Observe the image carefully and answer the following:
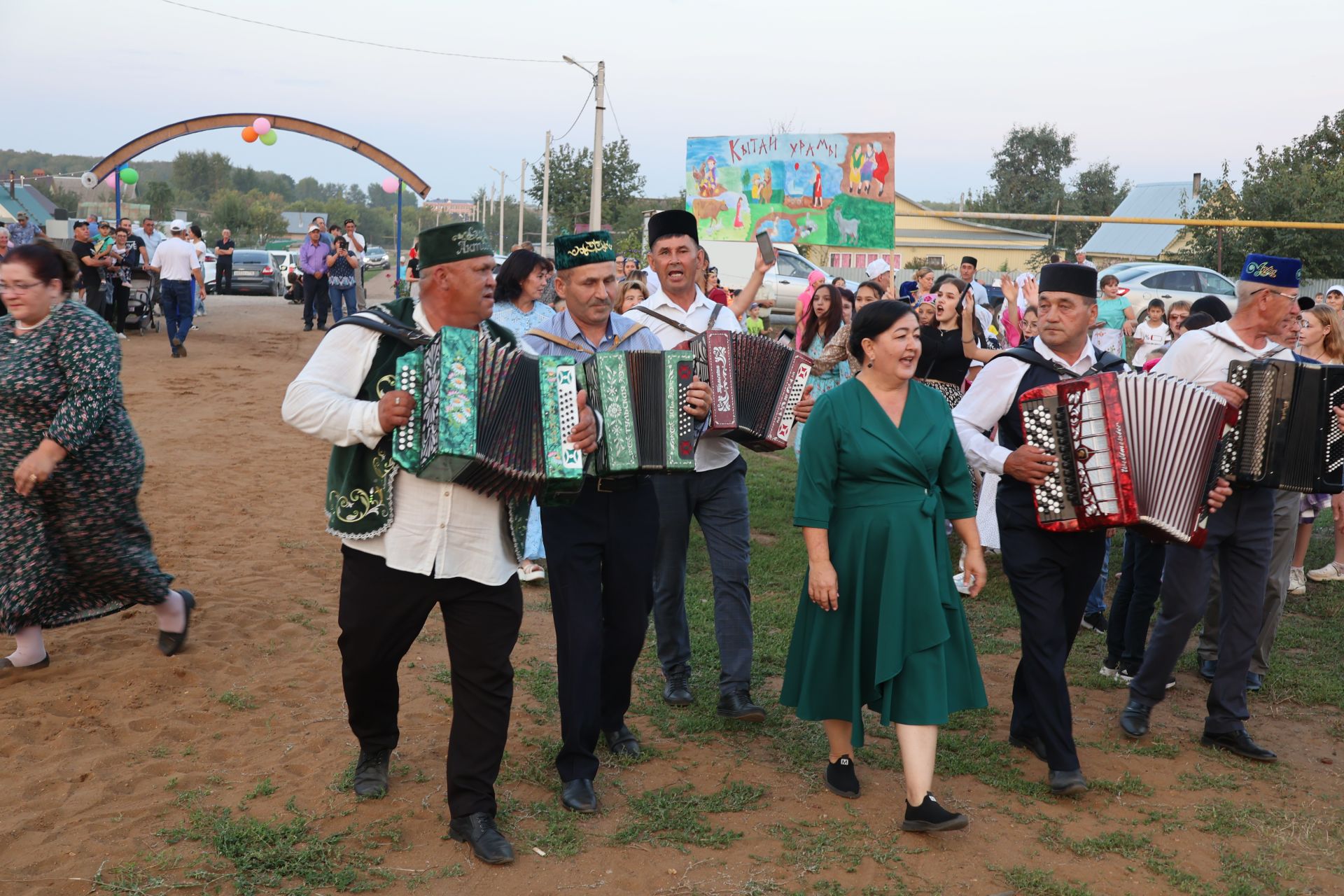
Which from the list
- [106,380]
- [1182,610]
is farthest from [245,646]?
[1182,610]

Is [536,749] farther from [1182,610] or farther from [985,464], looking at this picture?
[1182,610]

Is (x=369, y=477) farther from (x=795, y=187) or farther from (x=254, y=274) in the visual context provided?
(x=254, y=274)

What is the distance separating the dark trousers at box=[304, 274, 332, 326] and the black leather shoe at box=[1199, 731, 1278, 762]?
18416mm

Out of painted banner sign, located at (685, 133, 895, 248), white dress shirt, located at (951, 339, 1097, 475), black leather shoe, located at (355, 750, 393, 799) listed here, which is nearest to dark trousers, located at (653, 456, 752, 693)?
white dress shirt, located at (951, 339, 1097, 475)

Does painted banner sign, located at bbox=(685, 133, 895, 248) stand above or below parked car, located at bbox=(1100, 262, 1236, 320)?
above

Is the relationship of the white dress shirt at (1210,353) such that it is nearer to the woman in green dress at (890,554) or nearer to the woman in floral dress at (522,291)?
the woman in green dress at (890,554)

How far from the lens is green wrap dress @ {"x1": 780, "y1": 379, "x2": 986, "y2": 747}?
4.42 m

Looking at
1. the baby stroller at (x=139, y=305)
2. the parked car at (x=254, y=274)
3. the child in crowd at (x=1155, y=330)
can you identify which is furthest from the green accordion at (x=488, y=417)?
the parked car at (x=254, y=274)

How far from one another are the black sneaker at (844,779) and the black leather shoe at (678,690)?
1.17 meters

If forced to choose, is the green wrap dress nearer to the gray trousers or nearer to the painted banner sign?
the gray trousers

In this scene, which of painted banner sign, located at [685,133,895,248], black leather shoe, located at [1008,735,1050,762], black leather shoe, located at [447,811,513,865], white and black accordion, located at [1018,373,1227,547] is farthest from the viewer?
painted banner sign, located at [685,133,895,248]

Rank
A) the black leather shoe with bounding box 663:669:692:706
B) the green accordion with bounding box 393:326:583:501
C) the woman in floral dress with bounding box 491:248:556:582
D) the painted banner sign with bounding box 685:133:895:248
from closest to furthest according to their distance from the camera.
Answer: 1. the green accordion with bounding box 393:326:583:501
2. the black leather shoe with bounding box 663:669:692:706
3. the woman in floral dress with bounding box 491:248:556:582
4. the painted banner sign with bounding box 685:133:895:248

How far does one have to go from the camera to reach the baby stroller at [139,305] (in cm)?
1950

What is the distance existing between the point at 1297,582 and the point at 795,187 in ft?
42.2
